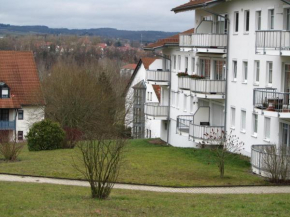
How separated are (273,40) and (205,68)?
14.9 meters

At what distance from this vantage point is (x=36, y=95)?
63906mm

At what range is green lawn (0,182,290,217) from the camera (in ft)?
54.6

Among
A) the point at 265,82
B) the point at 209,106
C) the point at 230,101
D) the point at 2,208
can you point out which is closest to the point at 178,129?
the point at 209,106

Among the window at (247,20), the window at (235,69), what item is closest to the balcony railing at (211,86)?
the window at (235,69)

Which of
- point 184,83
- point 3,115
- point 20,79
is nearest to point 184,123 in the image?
point 184,83

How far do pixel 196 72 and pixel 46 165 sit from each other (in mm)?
15446

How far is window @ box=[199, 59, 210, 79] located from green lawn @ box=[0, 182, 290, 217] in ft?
65.2

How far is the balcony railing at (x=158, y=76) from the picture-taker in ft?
163

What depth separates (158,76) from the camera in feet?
164

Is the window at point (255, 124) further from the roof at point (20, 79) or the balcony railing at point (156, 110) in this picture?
the roof at point (20, 79)

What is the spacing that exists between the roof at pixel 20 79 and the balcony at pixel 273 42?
1496 inches

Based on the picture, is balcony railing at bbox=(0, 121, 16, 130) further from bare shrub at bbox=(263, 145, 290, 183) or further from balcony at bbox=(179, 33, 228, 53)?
bare shrub at bbox=(263, 145, 290, 183)

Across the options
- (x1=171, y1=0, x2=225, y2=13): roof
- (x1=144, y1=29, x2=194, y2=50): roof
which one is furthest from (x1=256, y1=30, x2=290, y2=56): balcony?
(x1=144, y1=29, x2=194, y2=50): roof

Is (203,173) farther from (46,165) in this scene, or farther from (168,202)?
(168,202)
